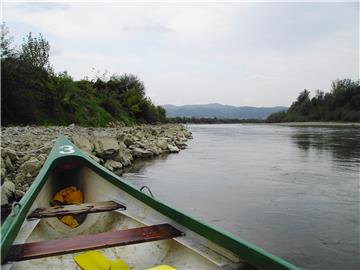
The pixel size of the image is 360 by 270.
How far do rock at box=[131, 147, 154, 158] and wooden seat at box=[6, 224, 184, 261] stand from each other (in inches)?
381

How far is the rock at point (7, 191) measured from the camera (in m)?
4.91

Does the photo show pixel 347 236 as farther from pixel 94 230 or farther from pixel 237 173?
pixel 237 173

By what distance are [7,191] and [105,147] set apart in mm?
4545

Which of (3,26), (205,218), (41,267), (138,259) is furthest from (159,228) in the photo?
(3,26)

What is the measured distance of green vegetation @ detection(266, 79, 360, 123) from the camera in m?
56.9

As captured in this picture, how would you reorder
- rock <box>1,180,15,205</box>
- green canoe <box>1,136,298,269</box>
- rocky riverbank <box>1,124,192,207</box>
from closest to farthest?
1. green canoe <box>1,136,298,269</box>
2. rock <box>1,180,15,205</box>
3. rocky riverbank <box>1,124,192,207</box>

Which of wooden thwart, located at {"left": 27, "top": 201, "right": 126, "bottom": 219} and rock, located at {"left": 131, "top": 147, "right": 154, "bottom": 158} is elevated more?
wooden thwart, located at {"left": 27, "top": 201, "right": 126, "bottom": 219}

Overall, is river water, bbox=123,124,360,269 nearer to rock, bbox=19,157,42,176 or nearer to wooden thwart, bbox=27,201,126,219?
wooden thwart, bbox=27,201,126,219

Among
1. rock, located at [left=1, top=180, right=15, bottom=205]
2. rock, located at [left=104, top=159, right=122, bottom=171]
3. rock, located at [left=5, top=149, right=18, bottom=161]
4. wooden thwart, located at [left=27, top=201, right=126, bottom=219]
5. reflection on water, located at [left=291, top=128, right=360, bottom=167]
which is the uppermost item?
rock, located at [left=5, top=149, right=18, bottom=161]

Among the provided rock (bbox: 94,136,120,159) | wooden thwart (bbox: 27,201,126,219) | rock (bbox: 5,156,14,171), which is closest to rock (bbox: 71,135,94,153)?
rock (bbox: 94,136,120,159)

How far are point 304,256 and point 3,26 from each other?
1559 cm

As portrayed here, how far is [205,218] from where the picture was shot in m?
5.50

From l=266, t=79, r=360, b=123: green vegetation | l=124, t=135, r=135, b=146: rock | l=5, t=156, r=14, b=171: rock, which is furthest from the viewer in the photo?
l=266, t=79, r=360, b=123: green vegetation

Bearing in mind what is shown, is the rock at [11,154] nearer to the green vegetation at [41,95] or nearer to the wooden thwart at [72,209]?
the wooden thwart at [72,209]
